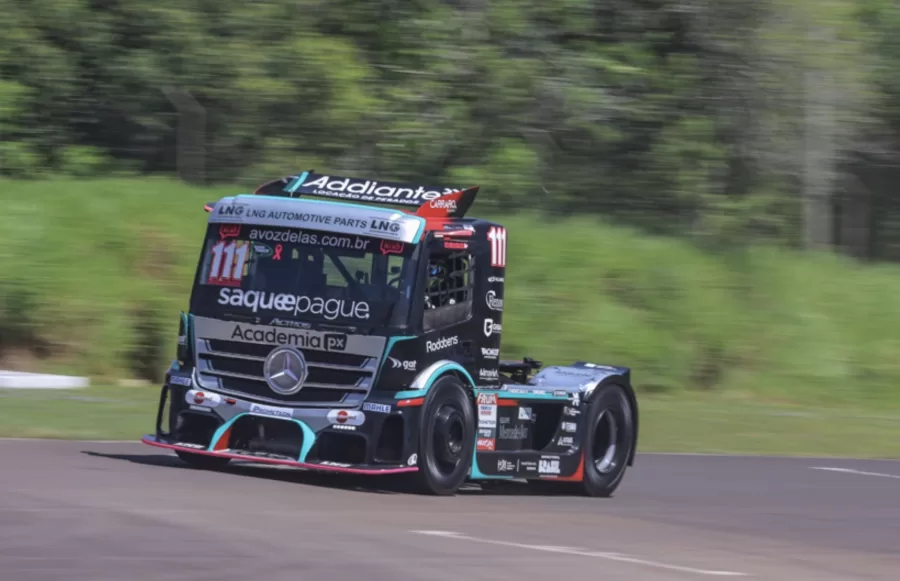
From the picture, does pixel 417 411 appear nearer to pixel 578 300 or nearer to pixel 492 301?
pixel 492 301

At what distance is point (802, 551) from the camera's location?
10.1 m

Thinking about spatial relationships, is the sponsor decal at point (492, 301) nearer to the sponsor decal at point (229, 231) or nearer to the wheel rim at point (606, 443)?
the wheel rim at point (606, 443)

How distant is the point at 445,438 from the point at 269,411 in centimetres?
133

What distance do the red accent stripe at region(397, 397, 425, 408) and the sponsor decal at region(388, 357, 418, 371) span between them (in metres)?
0.24

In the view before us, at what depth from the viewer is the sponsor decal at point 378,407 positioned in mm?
11281

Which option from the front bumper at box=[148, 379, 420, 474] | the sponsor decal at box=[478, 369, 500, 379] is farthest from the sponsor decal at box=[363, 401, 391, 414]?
the sponsor decal at box=[478, 369, 500, 379]

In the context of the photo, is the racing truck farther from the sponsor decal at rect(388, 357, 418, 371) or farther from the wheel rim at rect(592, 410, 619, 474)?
the wheel rim at rect(592, 410, 619, 474)

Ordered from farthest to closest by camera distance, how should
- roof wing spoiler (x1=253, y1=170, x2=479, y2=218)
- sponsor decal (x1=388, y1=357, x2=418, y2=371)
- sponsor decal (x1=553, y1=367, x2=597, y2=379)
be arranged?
1. sponsor decal (x1=553, y1=367, x2=597, y2=379)
2. roof wing spoiler (x1=253, y1=170, x2=479, y2=218)
3. sponsor decal (x1=388, y1=357, x2=418, y2=371)

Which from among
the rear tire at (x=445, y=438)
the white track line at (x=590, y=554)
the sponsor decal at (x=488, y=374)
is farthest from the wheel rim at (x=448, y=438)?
the white track line at (x=590, y=554)

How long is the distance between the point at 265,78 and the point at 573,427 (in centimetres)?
1972

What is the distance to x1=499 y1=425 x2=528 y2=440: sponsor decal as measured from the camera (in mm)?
12461

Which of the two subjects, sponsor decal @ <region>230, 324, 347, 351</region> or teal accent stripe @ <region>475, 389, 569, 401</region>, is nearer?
sponsor decal @ <region>230, 324, 347, 351</region>

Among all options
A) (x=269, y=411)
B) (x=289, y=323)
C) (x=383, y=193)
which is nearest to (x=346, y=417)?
(x=269, y=411)

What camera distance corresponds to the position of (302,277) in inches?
469
